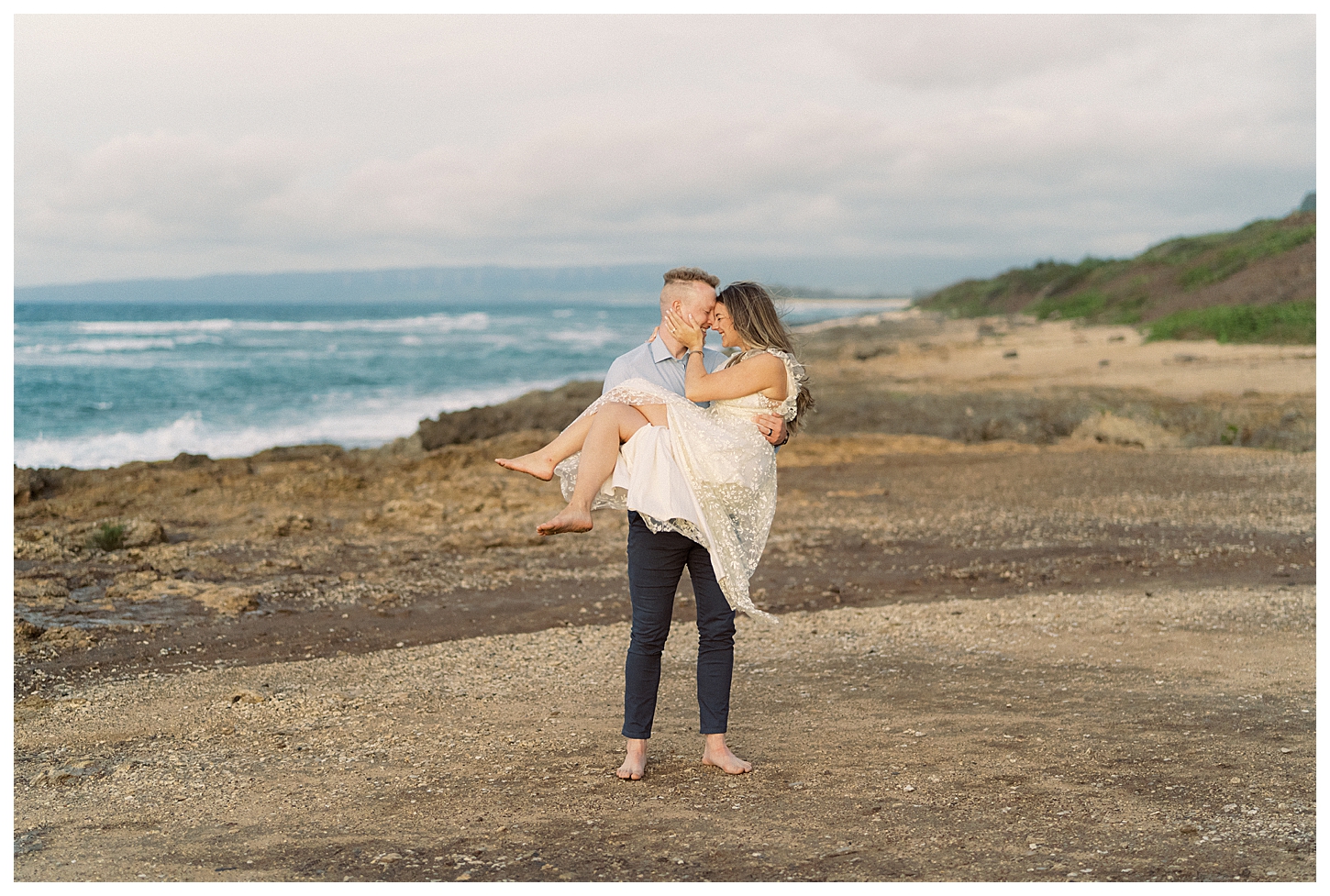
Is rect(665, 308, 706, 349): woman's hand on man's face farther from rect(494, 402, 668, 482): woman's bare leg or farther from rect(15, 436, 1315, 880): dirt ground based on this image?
rect(15, 436, 1315, 880): dirt ground

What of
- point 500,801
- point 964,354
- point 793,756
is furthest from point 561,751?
point 964,354

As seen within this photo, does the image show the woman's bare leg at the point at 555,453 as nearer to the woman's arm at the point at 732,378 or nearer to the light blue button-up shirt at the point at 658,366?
the light blue button-up shirt at the point at 658,366

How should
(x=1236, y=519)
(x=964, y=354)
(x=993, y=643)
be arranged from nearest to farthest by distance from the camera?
(x=993, y=643), (x=1236, y=519), (x=964, y=354)

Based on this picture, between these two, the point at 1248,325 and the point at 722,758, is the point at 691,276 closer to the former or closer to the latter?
the point at 722,758

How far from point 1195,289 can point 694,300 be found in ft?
117

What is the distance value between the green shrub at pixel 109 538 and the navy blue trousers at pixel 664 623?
7047 mm

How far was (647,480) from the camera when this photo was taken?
4195 mm

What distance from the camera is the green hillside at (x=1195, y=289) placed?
26891 mm

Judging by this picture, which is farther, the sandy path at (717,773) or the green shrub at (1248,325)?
the green shrub at (1248,325)

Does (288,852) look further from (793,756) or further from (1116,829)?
(1116,829)

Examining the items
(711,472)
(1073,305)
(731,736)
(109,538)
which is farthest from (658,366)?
(1073,305)

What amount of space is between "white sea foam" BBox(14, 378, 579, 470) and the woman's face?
16740 millimetres

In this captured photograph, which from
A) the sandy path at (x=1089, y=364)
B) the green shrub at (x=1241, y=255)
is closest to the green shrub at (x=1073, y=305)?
the green shrub at (x=1241, y=255)

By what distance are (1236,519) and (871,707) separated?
7.22 meters
